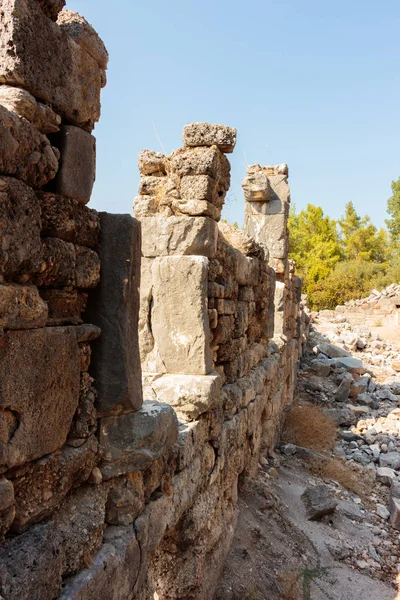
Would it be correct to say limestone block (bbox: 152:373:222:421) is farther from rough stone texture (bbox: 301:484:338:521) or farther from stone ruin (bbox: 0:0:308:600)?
rough stone texture (bbox: 301:484:338:521)

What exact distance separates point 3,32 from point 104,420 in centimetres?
170

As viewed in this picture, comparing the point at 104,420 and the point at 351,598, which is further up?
the point at 104,420

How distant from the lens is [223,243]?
4.39m

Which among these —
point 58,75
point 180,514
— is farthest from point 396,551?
point 58,75

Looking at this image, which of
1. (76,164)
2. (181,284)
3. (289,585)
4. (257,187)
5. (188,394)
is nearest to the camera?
(76,164)

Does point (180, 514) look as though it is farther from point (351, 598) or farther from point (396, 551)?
point (396, 551)

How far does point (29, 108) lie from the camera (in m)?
1.89

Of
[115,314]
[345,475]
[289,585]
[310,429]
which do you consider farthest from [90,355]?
[310,429]

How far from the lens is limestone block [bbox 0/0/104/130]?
72.4 inches

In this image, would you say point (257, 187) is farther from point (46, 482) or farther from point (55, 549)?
point (55, 549)

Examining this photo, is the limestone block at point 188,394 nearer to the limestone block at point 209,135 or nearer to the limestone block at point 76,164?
the limestone block at point 76,164

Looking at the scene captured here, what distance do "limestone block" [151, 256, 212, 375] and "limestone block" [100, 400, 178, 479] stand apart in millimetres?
1097

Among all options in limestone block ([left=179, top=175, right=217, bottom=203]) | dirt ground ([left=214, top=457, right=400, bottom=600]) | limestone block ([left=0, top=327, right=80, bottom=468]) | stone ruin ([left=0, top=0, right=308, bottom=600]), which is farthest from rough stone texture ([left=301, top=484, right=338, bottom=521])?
limestone block ([left=0, top=327, right=80, bottom=468])

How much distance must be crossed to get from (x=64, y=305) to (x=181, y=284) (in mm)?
1631
